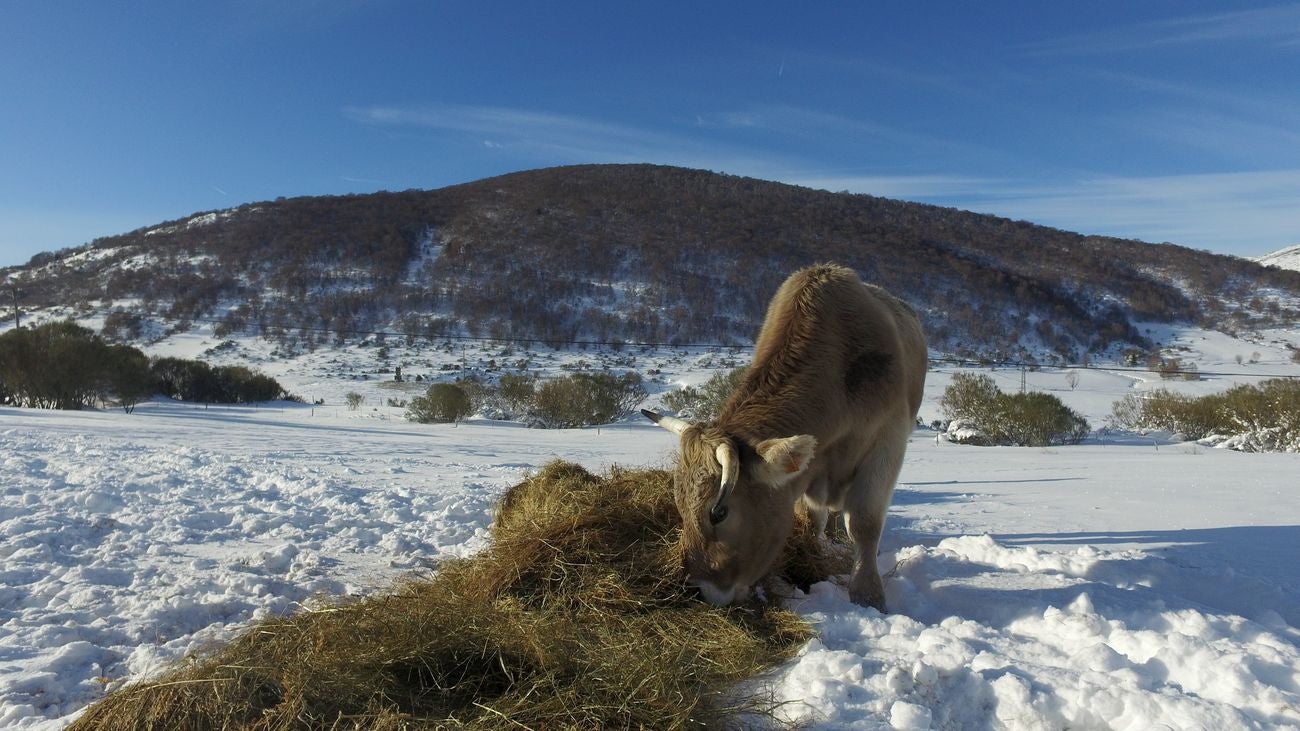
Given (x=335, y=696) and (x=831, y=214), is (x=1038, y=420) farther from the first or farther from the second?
(x=831, y=214)

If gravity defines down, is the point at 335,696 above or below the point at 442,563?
above

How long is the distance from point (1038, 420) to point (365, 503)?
20.9 m

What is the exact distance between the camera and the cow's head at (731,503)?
3600 millimetres

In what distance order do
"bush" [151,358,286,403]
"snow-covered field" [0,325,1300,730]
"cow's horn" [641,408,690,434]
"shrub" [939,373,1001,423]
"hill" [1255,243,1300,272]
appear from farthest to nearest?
"hill" [1255,243,1300,272], "bush" [151,358,286,403], "shrub" [939,373,1001,423], "cow's horn" [641,408,690,434], "snow-covered field" [0,325,1300,730]

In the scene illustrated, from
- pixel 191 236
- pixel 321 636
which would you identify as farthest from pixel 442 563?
pixel 191 236

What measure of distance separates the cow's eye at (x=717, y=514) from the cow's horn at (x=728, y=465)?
8cm

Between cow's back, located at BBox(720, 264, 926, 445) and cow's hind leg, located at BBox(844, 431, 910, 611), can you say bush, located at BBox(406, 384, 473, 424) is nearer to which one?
cow's back, located at BBox(720, 264, 926, 445)

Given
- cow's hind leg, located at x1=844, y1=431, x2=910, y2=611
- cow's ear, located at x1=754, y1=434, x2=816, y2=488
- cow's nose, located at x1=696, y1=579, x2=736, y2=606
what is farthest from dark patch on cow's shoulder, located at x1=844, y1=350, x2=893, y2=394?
cow's nose, located at x1=696, y1=579, x2=736, y2=606

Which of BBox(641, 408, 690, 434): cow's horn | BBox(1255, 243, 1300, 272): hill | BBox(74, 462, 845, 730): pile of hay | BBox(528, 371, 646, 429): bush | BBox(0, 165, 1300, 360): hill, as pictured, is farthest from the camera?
BBox(1255, 243, 1300, 272): hill

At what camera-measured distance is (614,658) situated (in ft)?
10.1

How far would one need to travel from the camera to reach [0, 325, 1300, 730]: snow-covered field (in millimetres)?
2912

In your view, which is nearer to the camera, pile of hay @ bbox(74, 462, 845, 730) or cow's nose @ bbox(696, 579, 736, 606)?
pile of hay @ bbox(74, 462, 845, 730)

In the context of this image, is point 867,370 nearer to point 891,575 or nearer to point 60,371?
point 891,575

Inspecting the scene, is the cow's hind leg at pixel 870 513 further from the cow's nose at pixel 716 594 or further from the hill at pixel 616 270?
the hill at pixel 616 270
